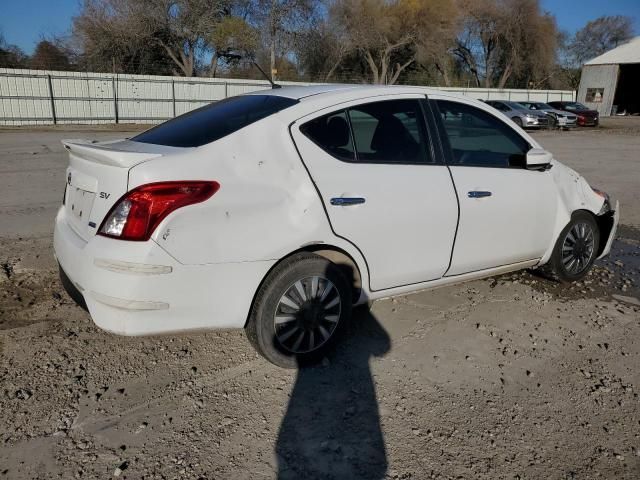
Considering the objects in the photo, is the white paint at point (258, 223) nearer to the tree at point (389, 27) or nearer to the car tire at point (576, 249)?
the car tire at point (576, 249)

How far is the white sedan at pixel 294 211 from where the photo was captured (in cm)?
273

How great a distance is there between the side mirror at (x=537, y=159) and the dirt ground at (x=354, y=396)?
1.11 metres

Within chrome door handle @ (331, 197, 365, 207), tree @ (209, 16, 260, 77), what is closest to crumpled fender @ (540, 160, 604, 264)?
chrome door handle @ (331, 197, 365, 207)

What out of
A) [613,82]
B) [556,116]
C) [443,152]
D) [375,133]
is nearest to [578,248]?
[443,152]

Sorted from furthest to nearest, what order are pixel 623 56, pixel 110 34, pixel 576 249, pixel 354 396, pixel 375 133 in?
pixel 623 56
pixel 110 34
pixel 576 249
pixel 375 133
pixel 354 396

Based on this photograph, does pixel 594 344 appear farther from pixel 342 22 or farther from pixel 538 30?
pixel 538 30

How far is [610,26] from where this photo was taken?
65938 millimetres

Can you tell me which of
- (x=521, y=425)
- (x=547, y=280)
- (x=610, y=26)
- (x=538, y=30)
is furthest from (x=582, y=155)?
(x=610, y=26)

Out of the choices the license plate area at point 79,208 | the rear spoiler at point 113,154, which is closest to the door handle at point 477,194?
the rear spoiler at point 113,154

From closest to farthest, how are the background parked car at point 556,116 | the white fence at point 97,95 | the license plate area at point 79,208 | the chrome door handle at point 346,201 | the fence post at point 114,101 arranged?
1. the license plate area at point 79,208
2. the chrome door handle at point 346,201
3. the white fence at point 97,95
4. the fence post at point 114,101
5. the background parked car at point 556,116

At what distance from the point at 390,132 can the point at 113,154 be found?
1.72 metres

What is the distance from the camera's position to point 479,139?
4.01m

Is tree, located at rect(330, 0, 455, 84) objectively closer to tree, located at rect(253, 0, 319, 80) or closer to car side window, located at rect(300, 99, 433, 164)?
tree, located at rect(253, 0, 319, 80)

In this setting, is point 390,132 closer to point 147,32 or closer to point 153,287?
point 153,287
